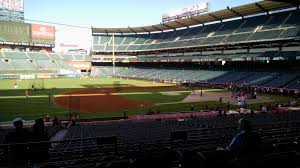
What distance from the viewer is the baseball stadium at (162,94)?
7.44 m

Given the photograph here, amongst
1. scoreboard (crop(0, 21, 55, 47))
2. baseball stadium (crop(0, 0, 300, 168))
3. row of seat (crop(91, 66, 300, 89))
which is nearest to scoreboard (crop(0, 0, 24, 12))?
baseball stadium (crop(0, 0, 300, 168))

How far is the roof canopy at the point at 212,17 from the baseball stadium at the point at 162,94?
1.38 ft

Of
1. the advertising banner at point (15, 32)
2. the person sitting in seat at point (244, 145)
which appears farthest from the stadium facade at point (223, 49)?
the person sitting in seat at point (244, 145)

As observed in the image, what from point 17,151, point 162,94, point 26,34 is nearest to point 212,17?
point 162,94

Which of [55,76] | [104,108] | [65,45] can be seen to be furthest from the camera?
[65,45]

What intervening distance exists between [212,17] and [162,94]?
38343 millimetres

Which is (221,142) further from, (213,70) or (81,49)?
(81,49)

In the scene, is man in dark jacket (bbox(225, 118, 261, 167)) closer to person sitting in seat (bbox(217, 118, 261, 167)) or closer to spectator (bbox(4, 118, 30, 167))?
person sitting in seat (bbox(217, 118, 261, 167))

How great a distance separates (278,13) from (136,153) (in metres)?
73.9

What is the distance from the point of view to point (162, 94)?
55219 millimetres

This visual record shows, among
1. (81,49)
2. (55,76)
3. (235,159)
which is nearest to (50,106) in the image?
(235,159)

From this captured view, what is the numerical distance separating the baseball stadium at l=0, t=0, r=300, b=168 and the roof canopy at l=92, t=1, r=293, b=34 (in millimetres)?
420

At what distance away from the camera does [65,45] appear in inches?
6068

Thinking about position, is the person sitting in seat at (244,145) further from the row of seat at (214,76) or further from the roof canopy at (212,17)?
the roof canopy at (212,17)
